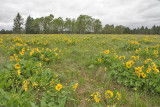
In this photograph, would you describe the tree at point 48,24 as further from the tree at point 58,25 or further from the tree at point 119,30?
the tree at point 119,30

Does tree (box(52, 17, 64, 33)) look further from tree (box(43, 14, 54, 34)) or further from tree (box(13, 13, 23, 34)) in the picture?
tree (box(13, 13, 23, 34))

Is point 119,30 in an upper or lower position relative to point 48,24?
lower

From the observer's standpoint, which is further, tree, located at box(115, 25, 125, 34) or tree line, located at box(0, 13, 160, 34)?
tree, located at box(115, 25, 125, 34)

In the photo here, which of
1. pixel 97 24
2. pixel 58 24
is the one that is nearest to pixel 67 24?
pixel 58 24

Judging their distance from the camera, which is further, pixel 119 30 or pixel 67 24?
pixel 119 30

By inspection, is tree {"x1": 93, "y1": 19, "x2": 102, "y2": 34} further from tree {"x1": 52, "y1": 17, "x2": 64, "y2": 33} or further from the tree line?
tree {"x1": 52, "y1": 17, "x2": 64, "y2": 33}

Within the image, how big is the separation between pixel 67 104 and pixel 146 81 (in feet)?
5.87

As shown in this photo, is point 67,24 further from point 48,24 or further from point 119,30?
point 119,30

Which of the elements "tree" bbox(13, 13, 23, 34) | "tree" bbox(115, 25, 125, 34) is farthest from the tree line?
"tree" bbox(115, 25, 125, 34)

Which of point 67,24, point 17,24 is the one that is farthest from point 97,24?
point 17,24

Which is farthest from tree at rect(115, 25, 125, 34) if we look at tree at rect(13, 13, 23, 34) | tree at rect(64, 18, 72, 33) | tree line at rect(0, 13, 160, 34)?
tree at rect(13, 13, 23, 34)

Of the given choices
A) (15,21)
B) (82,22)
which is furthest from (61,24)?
(15,21)

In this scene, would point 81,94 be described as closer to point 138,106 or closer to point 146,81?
point 138,106

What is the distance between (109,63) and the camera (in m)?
3.13
